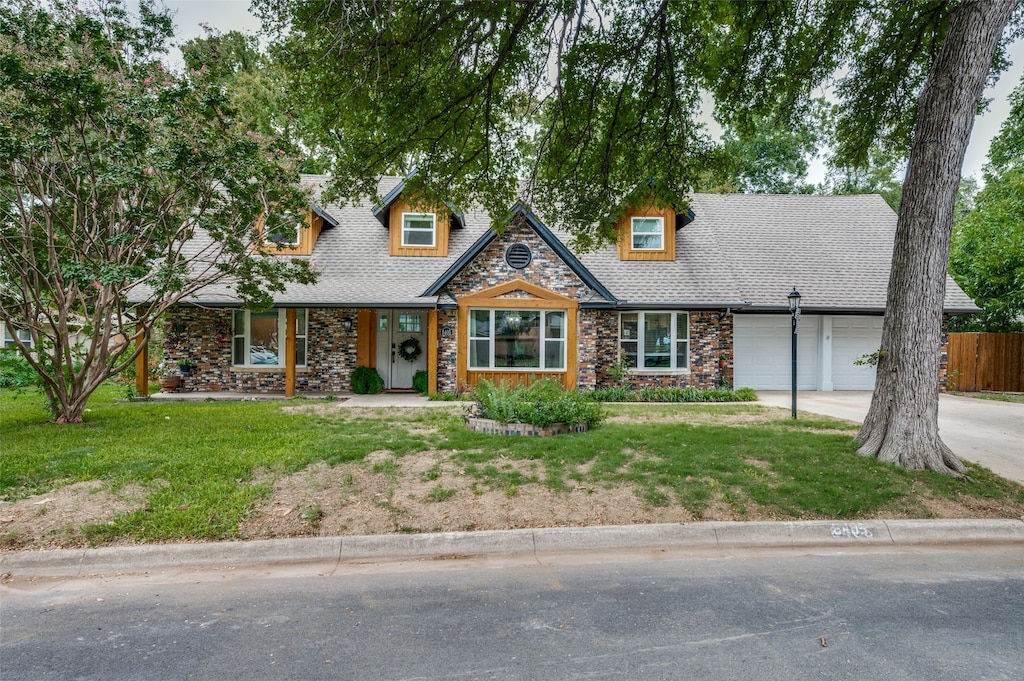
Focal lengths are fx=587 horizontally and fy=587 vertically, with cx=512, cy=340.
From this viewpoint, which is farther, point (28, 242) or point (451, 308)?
point (451, 308)

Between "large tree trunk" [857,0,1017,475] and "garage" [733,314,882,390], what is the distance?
10.0 meters

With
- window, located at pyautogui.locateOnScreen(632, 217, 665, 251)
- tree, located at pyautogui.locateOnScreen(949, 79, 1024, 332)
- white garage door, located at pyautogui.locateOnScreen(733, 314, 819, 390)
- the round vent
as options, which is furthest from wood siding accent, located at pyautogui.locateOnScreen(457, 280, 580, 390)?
tree, located at pyautogui.locateOnScreen(949, 79, 1024, 332)

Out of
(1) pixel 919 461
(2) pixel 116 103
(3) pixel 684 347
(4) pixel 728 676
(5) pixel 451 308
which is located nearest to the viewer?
(4) pixel 728 676

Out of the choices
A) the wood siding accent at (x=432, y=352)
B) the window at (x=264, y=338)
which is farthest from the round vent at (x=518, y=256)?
A: the window at (x=264, y=338)

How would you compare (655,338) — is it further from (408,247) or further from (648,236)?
(408,247)

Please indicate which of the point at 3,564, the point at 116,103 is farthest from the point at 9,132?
the point at 3,564

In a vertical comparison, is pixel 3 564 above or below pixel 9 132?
below

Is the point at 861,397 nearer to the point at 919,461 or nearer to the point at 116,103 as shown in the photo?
the point at 919,461

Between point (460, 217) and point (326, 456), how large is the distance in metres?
11.1

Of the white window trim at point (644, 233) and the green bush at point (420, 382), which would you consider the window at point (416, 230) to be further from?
the white window trim at point (644, 233)

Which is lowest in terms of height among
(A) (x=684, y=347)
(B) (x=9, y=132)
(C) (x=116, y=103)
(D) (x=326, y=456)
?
(D) (x=326, y=456)

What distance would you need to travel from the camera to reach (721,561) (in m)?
4.93

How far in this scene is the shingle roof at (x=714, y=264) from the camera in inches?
605

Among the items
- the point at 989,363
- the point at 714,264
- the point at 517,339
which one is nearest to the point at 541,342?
the point at 517,339
